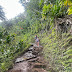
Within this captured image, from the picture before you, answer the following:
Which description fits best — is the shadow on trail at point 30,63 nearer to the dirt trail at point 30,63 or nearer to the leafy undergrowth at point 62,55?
the dirt trail at point 30,63

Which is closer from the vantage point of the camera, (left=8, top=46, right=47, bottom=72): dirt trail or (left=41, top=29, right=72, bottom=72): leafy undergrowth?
(left=41, top=29, right=72, bottom=72): leafy undergrowth

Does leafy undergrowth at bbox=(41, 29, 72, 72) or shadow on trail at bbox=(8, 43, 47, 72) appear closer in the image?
leafy undergrowth at bbox=(41, 29, 72, 72)

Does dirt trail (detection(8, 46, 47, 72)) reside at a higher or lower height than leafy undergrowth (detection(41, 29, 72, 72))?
lower

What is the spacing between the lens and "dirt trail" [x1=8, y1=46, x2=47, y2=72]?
11.6 feet

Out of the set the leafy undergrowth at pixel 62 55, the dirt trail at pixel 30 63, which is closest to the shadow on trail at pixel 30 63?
the dirt trail at pixel 30 63

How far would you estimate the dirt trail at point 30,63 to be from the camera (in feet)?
11.6

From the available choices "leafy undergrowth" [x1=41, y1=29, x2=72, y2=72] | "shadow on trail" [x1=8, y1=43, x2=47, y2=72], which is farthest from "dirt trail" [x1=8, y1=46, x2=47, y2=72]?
"leafy undergrowth" [x1=41, y1=29, x2=72, y2=72]

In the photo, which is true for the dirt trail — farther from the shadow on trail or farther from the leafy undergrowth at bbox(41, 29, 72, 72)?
the leafy undergrowth at bbox(41, 29, 72, 72)

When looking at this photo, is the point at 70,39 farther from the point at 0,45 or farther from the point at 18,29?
the point at 18,29

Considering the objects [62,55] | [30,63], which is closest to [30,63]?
[30,63]

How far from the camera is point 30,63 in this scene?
421 centimetres

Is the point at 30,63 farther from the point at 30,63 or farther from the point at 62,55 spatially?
the point at 62,55

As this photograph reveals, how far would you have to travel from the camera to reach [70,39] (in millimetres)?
2830

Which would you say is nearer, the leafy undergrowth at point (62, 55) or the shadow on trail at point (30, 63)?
the leafy undergrowth at point (62, 55)
